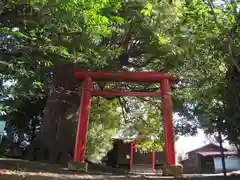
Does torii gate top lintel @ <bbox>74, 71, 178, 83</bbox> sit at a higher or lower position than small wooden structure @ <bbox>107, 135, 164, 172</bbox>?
higher

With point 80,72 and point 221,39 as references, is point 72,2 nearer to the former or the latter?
point 221,39

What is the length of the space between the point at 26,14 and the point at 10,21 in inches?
12.9

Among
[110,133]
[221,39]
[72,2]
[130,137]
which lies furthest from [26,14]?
[130,137]

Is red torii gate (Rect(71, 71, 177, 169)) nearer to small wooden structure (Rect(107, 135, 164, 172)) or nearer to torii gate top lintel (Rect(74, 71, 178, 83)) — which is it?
torii gate top lintel (Rect(74, 71, 178, 83))

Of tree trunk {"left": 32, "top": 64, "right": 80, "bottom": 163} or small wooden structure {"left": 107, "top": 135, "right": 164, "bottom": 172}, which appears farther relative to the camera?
small wooden structure {"left": 107, "top": 135, "right": 164, "bottom": 172}

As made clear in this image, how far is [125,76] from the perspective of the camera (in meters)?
7.21

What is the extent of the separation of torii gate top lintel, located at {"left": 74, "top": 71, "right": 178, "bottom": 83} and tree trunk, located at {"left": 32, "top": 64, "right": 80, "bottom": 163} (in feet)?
3.99

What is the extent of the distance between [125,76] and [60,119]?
10.1ft

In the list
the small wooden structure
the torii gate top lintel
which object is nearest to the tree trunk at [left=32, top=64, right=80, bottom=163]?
the torii gate top lintel

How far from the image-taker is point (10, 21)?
479cm

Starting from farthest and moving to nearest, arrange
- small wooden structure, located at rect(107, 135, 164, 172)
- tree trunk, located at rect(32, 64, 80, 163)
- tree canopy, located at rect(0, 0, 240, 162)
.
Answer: small wooden structure, located at rect(107, 135, 164, 172)
tree trunk, located at rect(32, 64, 80, 163)
tree canopy, located at rect(0, 0, 240, 162)

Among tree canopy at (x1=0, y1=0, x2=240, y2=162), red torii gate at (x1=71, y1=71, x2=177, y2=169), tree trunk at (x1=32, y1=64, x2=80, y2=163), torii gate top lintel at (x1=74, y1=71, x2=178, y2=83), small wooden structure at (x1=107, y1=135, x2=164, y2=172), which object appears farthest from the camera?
small wooden structure at (x1=107, y1=135, x2=164, y2=172)

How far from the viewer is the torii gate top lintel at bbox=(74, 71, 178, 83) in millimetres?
7137

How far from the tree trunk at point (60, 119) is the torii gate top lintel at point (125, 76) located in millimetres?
1216
